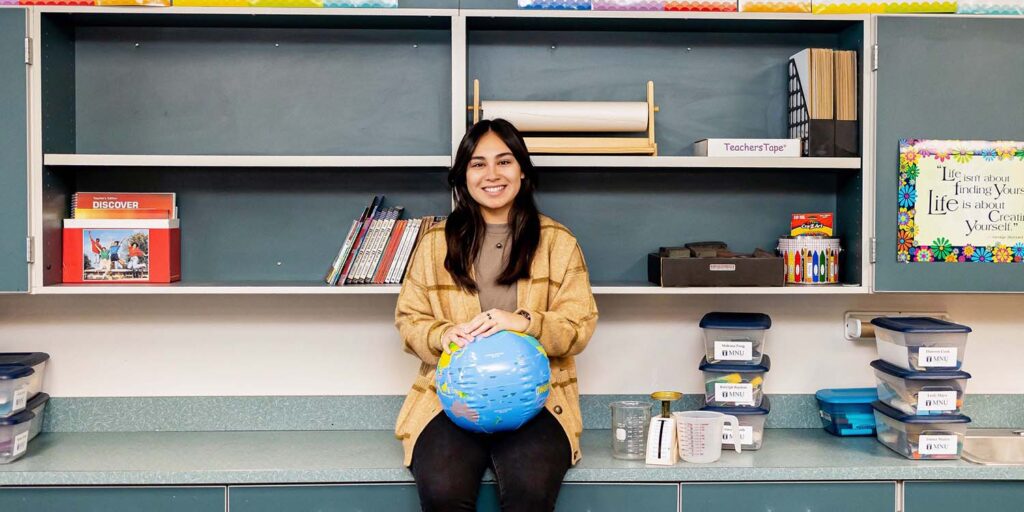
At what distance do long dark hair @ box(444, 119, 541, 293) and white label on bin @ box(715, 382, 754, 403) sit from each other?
0.67 meters

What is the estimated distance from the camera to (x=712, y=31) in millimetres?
2543

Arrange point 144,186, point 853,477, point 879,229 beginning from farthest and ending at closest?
point 144,186, point 879,229, point 853,477

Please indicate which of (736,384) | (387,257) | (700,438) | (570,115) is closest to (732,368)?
(736,384)

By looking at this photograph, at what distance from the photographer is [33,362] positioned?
2.35 m

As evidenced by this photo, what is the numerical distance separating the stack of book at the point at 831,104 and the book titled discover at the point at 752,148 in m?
0.06

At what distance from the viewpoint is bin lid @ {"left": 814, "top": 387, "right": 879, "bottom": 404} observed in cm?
245

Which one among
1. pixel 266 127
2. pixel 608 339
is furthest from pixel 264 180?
pixel 608 339

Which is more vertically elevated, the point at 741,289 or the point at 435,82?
the point at 435,82

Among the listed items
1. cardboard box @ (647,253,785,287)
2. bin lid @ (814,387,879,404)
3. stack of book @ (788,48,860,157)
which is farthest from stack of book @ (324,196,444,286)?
bin lid @ (814,387,879,404)

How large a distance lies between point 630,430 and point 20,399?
1678mm

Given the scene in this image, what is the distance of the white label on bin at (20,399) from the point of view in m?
2.23

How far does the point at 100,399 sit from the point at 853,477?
2.20 meters

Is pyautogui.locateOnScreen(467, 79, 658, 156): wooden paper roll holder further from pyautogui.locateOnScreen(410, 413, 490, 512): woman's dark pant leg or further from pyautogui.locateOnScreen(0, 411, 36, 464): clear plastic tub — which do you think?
pyautogui.locateOnScreen(0, 411, 36, 464): clear plastic tub

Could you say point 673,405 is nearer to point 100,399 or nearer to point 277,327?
point 277,327
